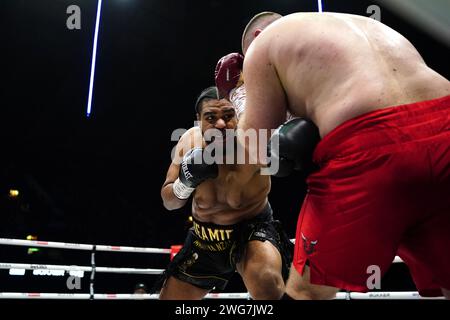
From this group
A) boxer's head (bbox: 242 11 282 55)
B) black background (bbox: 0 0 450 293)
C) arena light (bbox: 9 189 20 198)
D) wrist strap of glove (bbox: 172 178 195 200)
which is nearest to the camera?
boxer's head (bbox: 242 11 282 55)

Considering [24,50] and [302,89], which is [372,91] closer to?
[302,89]

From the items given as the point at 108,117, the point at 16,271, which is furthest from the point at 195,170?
the point at 108,117

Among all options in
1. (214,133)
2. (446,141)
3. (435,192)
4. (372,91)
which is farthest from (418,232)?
(214,133)

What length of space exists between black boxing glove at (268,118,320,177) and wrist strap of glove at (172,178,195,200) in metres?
0.91

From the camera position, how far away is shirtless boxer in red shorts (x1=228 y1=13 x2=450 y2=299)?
3.51ft

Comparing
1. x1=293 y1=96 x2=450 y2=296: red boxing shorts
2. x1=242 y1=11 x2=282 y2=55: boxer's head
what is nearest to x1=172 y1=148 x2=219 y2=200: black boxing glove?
x1=242 y1=11 x2=282 y2=55: boxer's head

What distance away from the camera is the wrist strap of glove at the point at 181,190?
2.15m

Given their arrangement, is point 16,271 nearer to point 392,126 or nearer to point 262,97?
point 262,97

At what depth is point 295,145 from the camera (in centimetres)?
122

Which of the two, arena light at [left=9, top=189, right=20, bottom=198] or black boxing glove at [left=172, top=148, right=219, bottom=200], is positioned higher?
black boxing glove at [left=172, top=148, right=219, bottom=200]

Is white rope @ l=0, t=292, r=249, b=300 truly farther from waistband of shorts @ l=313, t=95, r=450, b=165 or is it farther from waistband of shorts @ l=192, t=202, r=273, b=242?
waistband of shorts @ l=313, t=95, r=450, b=165

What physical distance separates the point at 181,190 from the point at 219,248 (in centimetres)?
34

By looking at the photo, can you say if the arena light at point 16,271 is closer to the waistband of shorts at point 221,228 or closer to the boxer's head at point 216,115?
the waistband of shorts at point 221,228

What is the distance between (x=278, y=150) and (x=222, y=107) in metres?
1.05
